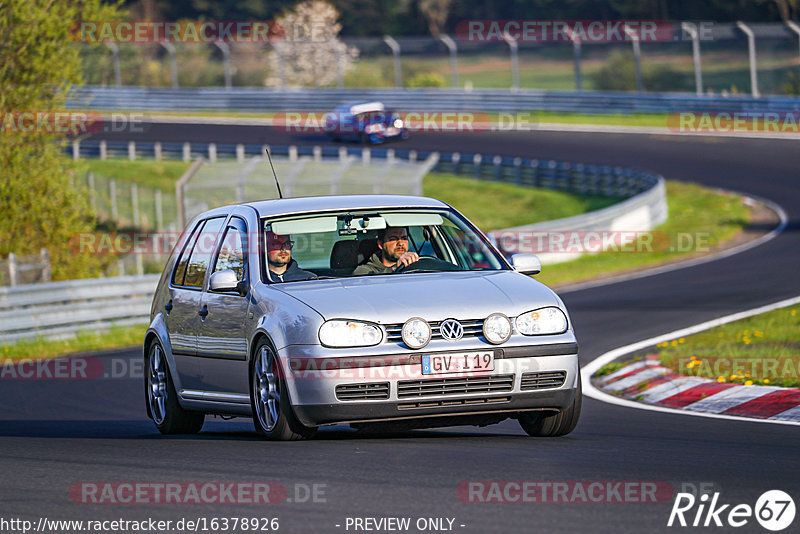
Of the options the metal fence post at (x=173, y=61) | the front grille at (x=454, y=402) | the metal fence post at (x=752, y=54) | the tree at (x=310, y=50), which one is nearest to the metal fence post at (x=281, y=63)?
the metal fence post at (x=173, y=61)

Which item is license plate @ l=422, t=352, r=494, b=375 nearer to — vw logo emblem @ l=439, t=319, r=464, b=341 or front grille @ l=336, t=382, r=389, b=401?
vw logo emblem @ l=439, t=319, r=464, b=341

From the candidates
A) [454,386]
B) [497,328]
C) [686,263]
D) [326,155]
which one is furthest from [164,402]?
[326,155]

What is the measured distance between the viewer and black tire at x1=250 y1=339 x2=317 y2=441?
25.8 feet

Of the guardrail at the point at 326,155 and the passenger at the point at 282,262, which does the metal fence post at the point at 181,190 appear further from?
the passenger at the point at 282,262

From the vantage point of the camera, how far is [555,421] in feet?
27.2

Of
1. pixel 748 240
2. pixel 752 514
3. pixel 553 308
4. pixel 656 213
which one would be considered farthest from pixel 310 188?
pixel 752 514

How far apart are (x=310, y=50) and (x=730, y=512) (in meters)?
71.5

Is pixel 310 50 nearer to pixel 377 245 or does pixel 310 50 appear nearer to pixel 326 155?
pixel 326 155

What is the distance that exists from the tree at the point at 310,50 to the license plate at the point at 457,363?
2461 inches

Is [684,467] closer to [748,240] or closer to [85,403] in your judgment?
[85,403]

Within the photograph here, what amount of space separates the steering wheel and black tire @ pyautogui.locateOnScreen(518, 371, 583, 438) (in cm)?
109

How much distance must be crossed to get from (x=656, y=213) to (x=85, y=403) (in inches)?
797

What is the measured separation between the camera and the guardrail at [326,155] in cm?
1909

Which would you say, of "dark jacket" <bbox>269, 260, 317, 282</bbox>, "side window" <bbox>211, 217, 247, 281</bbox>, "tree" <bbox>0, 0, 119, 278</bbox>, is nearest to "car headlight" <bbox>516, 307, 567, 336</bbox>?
"dark jacket" <bbox>269, 260, 317, 282</bbox>
